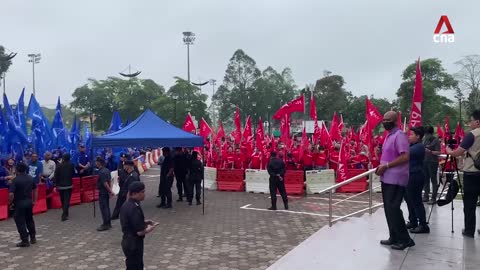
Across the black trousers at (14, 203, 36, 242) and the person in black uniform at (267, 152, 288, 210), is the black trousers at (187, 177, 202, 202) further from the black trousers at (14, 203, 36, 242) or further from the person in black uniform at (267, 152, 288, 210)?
the black trousers at (14, 203, 36, 242)

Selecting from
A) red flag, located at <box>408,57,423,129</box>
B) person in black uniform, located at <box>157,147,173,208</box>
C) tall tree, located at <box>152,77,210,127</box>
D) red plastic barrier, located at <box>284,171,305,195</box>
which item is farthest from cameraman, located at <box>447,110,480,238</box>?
tall tree, located at <box>152,77,210,127</box>

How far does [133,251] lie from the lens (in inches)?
191

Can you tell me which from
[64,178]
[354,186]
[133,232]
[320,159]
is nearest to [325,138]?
[320,159]

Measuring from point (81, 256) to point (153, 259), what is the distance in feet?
4.45

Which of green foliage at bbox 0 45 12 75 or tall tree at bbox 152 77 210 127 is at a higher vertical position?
green foliage at bbox 0 45 12 75

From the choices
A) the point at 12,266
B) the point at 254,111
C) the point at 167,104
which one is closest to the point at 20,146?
the point at 12,266

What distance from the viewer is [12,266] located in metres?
6.95

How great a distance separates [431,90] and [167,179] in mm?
54028

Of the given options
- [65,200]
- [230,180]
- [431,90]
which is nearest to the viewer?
[65,200]

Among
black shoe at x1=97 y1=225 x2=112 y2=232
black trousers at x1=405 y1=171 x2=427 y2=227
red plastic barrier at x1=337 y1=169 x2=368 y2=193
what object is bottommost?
black shoe at x1=97 y1=225 x2=112 y2=232

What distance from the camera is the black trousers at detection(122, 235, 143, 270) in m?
4.85

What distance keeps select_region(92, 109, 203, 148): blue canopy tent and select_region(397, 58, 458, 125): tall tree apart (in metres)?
49.5

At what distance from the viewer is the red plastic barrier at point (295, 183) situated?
48.9 feet

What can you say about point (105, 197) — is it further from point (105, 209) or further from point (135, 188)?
point (135, 188)
